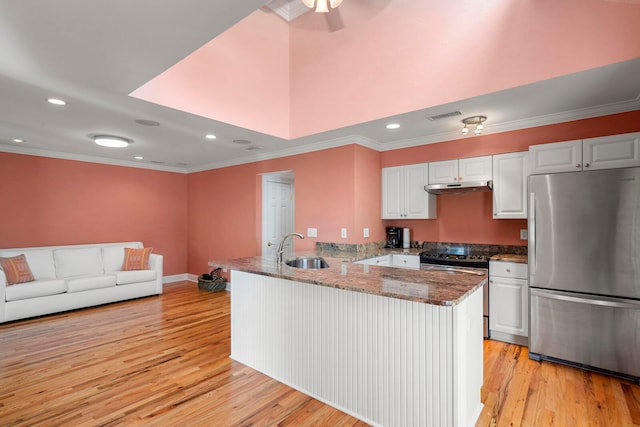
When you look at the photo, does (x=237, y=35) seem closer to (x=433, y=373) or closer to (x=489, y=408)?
(x=433, y=373)

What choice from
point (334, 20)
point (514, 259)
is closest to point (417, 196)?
point (514, 259)

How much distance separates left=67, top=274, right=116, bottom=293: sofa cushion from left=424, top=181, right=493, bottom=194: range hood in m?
4.86

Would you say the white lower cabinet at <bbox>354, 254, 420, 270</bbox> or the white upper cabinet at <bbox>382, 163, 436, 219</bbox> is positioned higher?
the white upper cabinet at <bbox>382, 163, 436, 219</bbox>

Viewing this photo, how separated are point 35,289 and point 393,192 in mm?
5024

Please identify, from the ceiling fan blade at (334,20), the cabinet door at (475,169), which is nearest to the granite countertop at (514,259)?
the cabinet door at (475,169)

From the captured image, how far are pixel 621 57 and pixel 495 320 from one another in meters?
2.51

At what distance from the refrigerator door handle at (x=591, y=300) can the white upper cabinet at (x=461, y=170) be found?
136cm

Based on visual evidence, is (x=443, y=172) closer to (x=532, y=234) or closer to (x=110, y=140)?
(x=532, y=234)

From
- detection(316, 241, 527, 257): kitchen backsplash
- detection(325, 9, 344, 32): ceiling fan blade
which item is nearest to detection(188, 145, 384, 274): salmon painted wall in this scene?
detection(316, 241, 527, 257): kitchen backsplash

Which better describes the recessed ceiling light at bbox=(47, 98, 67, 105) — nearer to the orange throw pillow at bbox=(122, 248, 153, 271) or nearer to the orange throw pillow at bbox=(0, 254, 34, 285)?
the orange throw pillow at bbox=(0, 254, 34, 285)

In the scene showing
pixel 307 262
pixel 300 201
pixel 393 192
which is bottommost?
pixel 307 262

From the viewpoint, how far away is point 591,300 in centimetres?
262

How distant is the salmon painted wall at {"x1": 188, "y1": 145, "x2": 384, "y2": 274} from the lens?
4.09 metres

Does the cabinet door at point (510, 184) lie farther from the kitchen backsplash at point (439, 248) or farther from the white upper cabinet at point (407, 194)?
the white upper cabinet at point (407, 194)
